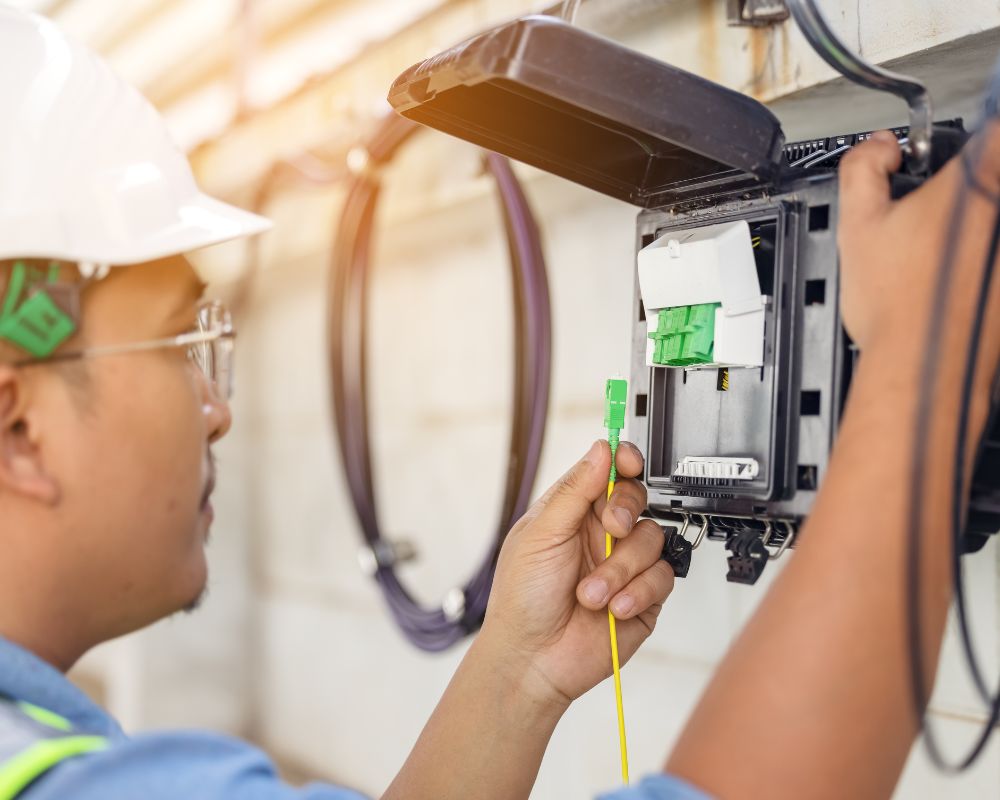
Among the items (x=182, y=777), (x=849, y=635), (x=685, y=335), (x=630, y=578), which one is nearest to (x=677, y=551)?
(x=630, y=578)

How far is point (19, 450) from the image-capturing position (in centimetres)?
67

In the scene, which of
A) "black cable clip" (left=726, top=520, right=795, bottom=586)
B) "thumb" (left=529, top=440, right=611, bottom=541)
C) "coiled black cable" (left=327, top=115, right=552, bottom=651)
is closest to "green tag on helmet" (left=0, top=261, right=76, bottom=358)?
"thumb" (left=529, top=440, right=611, bottom=541)

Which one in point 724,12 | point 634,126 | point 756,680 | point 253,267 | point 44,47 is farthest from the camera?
point 253,267

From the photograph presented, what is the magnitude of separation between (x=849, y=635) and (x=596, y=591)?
278mm

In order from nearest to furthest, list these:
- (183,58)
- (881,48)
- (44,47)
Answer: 1. (44,47)
2. (881,48)
3. (183,58)

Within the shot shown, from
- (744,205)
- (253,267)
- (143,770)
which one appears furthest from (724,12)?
(253,267)

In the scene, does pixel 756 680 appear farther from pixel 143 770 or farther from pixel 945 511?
pixel 143 770

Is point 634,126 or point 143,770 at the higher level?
point 634,126

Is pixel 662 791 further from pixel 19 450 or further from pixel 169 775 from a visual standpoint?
pixel 19 450

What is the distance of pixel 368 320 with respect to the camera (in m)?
1.75

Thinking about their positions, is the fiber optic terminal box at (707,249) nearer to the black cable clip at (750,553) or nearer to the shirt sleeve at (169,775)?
the black cable clip at (750,553)

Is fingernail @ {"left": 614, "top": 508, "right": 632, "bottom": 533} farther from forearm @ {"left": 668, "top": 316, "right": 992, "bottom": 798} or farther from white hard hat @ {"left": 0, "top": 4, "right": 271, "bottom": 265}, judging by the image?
white hard hat @ {"left": 0, "top": 4, "right": 271, "bottom": 265}

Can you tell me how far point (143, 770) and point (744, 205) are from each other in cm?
52

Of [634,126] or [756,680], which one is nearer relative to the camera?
[756,680]
